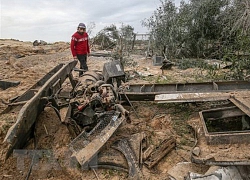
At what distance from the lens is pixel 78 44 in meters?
7.62

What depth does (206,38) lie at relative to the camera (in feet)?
39.4

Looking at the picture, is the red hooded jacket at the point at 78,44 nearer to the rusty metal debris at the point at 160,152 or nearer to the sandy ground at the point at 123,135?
the sandy ground at the point at 123,135

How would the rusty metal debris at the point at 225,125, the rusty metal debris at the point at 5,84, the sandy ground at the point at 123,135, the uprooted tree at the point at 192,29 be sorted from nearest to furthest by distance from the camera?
the rusty metal debris at the point at 225,125 < the sandy ground at the point at 123,135 < the rusty metal debris at the point at 5,84 < the uprooted tree at the point at 192,29

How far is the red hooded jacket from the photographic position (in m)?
7.49

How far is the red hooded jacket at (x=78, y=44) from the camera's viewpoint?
24.6 ft

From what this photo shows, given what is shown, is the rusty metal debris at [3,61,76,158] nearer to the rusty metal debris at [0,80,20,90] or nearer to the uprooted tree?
the rusty metal debris at [0,80,20,90]

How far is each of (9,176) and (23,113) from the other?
3.02ft

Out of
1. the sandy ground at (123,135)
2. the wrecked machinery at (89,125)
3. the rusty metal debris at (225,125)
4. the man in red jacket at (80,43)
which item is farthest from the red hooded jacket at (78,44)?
the rusty metal debris at (225,125)

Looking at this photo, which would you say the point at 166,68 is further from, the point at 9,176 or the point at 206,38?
the point at 9,176

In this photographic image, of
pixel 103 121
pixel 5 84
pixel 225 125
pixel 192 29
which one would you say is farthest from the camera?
pixel 192 29

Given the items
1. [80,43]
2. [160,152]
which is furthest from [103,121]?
[80,43]

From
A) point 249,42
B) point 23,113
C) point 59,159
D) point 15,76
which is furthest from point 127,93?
A: point 15,76

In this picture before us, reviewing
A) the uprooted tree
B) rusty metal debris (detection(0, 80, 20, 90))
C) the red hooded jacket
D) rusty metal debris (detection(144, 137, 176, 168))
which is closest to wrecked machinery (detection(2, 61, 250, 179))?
rusty metal debris (detection(144, 137, 176, 168))

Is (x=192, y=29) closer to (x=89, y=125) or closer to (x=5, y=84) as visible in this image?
(x=5, y=84)
